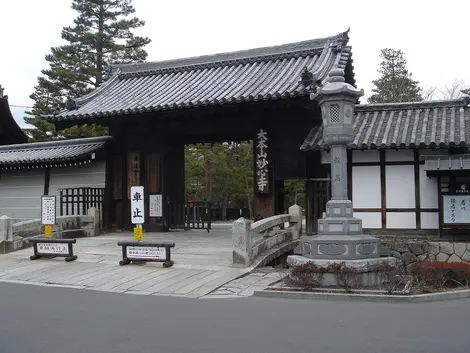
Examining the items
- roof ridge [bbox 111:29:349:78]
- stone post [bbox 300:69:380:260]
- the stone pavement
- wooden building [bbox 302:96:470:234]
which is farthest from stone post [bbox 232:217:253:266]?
roof ridge [bbox 111:29:349:78]

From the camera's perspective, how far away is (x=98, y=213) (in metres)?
19.1

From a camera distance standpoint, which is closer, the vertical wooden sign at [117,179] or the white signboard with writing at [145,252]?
the white signboard with writing at [145,252]

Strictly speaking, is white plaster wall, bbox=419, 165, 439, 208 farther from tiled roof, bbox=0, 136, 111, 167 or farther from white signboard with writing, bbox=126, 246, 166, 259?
tiled roof, bbox=0, 136, 111, 167

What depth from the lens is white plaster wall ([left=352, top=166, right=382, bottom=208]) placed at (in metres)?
15.1

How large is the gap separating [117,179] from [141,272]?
8.67 meters

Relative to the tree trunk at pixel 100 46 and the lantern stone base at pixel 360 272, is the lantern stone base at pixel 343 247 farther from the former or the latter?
the tree trunk at pixel 100 46

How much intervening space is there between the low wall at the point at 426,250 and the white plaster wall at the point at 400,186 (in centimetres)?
117

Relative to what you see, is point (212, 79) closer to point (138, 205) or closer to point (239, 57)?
point (239, 57)

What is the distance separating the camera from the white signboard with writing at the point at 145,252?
41.8 feet

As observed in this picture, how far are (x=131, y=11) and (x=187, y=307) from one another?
113ft

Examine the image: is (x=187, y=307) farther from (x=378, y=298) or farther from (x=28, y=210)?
(x=28, y=210)

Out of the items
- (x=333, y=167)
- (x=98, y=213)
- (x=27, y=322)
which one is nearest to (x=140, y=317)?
(x=27, y=322)

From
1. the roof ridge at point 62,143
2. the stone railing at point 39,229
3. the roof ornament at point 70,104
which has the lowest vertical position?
the stone railing at point 39,229

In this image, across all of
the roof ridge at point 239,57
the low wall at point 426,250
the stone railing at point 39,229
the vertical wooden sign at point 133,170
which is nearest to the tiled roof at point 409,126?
the low wall at point 426,250
